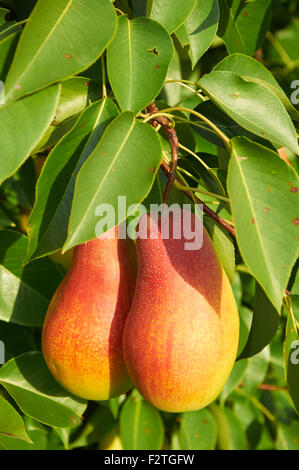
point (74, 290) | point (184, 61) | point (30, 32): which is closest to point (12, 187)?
point (184, 61)

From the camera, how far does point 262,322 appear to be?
0.92 metres

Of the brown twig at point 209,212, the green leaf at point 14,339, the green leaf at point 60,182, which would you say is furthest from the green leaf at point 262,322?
the green leaf at point 14,339

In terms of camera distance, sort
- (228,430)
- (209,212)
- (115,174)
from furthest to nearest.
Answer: (228,430)
(209,212)
(115,174)

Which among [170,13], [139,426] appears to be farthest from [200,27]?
[139,426]

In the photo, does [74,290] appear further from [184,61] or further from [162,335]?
[184,61]

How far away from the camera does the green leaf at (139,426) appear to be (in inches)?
59.1

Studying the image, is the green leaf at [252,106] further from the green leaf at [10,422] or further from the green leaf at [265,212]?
the green leaf at [10,422]

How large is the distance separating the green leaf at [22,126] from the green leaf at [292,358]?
1.57 feet

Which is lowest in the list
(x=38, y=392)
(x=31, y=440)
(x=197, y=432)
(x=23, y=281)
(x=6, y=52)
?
(x=197, y=432)

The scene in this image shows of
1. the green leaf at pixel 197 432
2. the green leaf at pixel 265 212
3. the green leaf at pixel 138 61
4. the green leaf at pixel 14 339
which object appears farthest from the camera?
the green leaf at pixel 197 432

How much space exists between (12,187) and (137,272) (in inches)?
26.5

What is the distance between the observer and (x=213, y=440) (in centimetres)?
158

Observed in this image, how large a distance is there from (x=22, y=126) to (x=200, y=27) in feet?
1.26

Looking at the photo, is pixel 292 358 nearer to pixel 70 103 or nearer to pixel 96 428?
pixel 70 103
